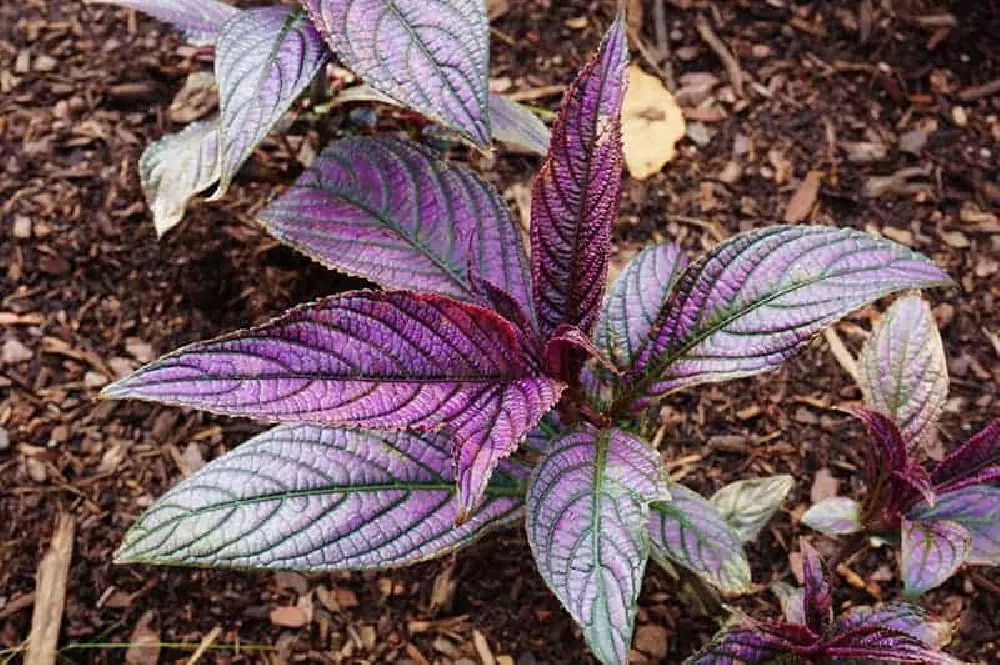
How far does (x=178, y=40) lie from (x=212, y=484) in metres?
1.29

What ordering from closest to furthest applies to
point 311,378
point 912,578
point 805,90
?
1. point 311,378
2. point 912,578
3. point 805,90

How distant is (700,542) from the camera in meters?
1.42

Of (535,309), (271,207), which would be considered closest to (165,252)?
(271,207)

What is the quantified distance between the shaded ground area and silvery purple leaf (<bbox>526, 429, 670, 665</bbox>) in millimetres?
639

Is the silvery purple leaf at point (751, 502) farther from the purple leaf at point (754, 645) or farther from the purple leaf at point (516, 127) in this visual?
the purple leaf at point (516, 127)

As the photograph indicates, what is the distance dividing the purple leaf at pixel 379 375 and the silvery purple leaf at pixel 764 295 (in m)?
0.17

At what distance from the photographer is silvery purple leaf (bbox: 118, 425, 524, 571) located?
4.12ft

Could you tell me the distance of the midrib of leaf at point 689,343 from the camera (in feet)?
4.09

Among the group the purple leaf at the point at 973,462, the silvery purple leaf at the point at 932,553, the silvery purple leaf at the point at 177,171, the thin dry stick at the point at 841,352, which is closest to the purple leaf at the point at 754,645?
the silvery purple leaf at the point at 932,553

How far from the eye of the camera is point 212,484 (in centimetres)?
131

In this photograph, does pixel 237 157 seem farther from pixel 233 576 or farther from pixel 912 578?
pixel 912 578

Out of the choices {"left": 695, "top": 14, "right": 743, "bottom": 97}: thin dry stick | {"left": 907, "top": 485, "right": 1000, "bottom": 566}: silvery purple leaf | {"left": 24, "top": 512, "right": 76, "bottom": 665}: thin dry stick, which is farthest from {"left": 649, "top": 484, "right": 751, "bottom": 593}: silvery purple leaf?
{"left": 695, "top": 14, "right": 743, "bottom": 97}: thin dry stick

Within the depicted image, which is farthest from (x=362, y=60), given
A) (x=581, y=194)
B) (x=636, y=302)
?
(x=636, y=302)

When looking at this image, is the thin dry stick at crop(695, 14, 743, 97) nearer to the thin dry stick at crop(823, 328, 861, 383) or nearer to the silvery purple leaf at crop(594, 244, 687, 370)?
the thin dry stick at crop(823, 328, 861, 383)
